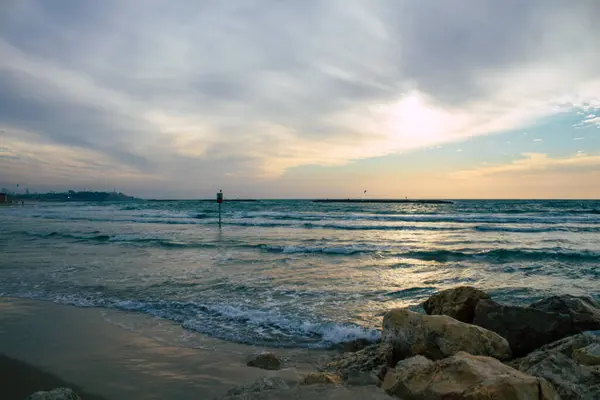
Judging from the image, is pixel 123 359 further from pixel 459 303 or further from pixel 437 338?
pixel 459 303

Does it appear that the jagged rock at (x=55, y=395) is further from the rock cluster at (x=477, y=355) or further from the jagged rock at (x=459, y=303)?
the jagged rock at (x=459, y=303)

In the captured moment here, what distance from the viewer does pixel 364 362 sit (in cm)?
490

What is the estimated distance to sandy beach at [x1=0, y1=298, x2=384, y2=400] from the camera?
183 inches

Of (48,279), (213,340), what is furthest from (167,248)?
(213,340)

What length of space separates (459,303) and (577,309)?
1.63 metres

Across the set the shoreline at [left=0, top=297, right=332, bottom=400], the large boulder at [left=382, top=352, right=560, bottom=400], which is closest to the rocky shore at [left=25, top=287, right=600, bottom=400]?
the large boulder at [left=382, top=352, right=560, bottom=400]

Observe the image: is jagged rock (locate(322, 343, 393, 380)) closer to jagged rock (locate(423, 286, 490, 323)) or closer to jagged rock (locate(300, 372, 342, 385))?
jagged rock (locate(300, 372, 342, 385))

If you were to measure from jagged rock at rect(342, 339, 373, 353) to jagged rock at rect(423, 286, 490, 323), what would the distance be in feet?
4.28

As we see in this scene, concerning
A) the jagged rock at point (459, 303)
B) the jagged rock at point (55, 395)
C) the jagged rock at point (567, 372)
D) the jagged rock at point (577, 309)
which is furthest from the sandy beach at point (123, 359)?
the jagged rock at point (577, 309)

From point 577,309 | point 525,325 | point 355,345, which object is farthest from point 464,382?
point 577,309

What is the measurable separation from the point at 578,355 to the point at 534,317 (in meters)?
1.39

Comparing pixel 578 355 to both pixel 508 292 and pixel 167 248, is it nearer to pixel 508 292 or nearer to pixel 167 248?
pixel 508 292

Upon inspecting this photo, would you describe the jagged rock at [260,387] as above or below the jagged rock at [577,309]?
below

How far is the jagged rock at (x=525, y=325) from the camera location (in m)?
5.27
